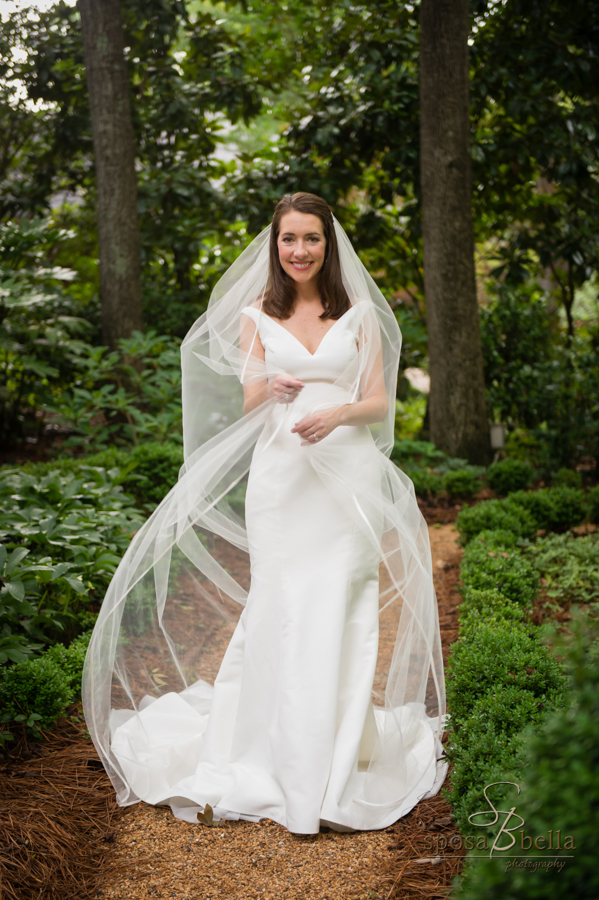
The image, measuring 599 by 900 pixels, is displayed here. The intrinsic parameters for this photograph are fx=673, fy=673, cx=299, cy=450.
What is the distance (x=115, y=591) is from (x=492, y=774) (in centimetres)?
167

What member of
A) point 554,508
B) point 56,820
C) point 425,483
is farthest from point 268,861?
point 425,483

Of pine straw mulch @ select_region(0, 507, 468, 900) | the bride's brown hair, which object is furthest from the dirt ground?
the bride's brown hair

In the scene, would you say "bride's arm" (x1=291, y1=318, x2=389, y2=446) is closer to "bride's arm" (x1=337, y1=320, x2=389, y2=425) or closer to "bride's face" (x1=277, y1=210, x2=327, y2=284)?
"bride's arm" (x1=337, y1=320, x2=389, y2=425)

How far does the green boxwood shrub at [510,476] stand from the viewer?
21.7ft

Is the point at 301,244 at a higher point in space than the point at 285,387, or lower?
higher

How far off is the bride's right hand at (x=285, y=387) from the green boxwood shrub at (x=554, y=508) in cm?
326

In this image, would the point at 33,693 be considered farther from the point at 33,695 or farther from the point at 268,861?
the point at 268,861

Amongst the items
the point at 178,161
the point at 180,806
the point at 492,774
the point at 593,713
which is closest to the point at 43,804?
the point at 180,806

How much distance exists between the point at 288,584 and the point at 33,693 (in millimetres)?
1263

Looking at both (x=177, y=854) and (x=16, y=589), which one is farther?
(x=16, y=589)

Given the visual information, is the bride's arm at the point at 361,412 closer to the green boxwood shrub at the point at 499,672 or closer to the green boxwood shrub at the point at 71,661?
the green boxwood shrub at the point at 499,672

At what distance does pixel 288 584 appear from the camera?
8.92 feet

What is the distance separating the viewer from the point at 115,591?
9.52 ft

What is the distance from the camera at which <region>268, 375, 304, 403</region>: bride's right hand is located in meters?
2.71
